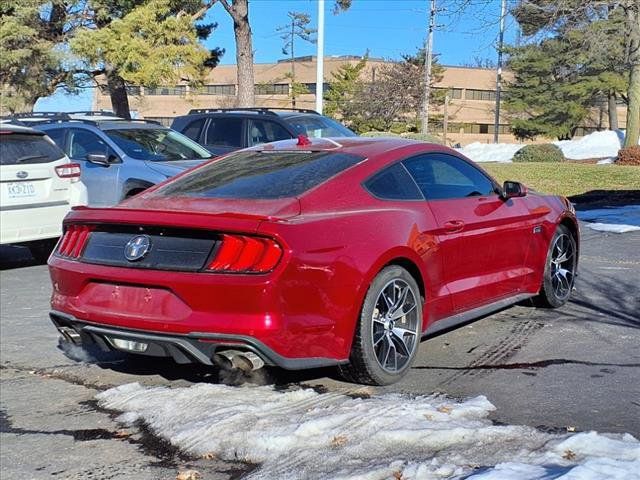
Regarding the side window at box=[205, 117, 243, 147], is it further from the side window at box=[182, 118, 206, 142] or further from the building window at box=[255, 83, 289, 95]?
the building window at box=[255, 83, 289, 95]

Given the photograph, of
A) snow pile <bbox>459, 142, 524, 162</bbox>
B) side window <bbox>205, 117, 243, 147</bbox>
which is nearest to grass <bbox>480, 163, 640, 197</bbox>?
side window <bbox>205, 117, 243, 147</bbox>

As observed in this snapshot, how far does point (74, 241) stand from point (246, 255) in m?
1.38

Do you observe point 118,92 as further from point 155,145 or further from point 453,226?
point 453,226

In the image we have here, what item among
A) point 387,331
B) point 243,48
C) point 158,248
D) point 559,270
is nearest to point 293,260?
point 158,248

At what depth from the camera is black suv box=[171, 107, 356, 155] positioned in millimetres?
13531

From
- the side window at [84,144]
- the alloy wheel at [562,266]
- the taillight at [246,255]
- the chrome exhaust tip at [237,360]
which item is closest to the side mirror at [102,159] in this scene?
the side window at [84,144]

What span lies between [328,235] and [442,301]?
1.26m

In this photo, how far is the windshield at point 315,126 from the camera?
13.6 meters

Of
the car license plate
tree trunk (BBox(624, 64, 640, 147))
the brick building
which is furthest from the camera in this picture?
the brick building

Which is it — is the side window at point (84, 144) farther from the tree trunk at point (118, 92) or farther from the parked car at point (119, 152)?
the tree trunk at point (118, 92)

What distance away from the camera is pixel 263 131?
539 inches

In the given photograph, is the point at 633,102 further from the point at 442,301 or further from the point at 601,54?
the point at 442,301

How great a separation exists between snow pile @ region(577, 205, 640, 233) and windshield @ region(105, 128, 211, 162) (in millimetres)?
6150

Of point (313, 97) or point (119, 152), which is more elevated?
point (313, 97)
